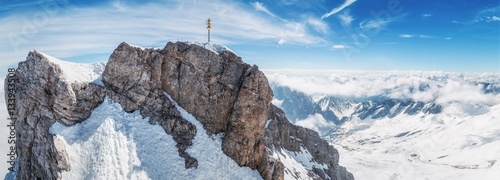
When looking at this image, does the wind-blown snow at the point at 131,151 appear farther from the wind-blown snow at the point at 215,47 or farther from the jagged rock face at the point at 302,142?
the jagged rock face at the point at 302,142

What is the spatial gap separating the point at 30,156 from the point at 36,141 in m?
3.20

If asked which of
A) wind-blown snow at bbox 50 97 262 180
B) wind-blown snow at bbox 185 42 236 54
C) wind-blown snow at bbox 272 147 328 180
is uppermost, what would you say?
wind-blown snow at bbox 185 42 236 54

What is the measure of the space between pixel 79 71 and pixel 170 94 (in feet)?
55.7

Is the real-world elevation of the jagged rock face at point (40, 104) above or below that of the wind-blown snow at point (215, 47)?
below

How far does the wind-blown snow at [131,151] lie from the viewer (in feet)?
189

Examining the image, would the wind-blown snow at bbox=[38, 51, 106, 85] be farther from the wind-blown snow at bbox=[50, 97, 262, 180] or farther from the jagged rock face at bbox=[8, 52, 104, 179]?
the wind-blown snow at bbox=[50, 97, 262, 180]

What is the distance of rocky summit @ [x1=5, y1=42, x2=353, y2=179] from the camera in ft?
206

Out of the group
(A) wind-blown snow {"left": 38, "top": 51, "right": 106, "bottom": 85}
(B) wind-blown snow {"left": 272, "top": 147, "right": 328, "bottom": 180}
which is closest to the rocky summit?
(A) wind-blown snow {"left": 38, "top": 51, "right": 106, "bottom": 85}

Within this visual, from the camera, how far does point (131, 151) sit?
6128 cm

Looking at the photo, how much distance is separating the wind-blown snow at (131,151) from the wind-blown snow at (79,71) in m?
6.00

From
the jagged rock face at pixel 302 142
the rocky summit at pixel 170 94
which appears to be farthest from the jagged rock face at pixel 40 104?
the jagged rock face at pixel 302 142

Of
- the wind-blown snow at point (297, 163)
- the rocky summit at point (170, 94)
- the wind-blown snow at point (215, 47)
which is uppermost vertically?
the wind-blown snow at point (215, 47)

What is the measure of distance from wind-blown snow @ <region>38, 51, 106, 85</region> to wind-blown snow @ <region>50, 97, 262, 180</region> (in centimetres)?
600

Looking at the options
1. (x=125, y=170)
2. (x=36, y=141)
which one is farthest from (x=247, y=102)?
(x=36, y=141)
